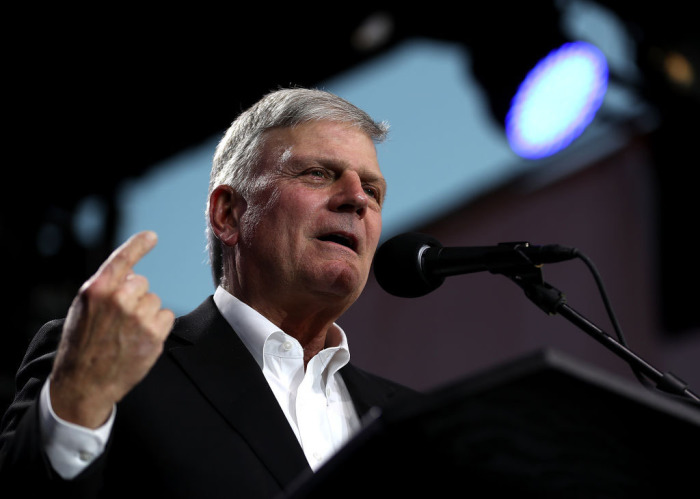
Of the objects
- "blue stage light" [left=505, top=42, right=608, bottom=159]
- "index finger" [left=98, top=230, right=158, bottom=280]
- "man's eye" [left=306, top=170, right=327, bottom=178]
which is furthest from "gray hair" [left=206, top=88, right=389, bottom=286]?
"blue stage light" [left=505, top=42, right=608, bottom=159]

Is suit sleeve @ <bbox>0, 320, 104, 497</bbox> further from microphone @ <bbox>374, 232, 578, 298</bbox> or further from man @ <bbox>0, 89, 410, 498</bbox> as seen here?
microphone @ <bbox>374, 232, 578, 298</bbox>

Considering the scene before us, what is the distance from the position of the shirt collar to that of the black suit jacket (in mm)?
124

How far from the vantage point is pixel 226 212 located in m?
2.29

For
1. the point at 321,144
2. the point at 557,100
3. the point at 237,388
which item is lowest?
the point at 557,100

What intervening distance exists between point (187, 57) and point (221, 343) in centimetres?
234

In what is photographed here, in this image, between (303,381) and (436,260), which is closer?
(436,260)

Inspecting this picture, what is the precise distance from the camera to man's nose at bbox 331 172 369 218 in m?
2.09

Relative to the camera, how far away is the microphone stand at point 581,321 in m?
1.55

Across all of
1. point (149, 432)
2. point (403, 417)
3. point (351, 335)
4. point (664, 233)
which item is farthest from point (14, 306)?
point (403, 417)

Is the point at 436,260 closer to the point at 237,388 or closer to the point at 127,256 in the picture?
the point at 237,388

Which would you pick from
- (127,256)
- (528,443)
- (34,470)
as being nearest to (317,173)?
(127,256)

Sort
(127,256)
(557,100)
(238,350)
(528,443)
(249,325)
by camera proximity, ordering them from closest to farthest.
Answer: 1. (528,443)
2. (127,256)
3. (238,350)
4. (249,325)
5. (557,100)

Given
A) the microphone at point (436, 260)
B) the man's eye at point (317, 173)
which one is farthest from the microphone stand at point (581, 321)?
the man's eye at point (317, 173)

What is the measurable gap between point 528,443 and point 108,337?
59 centimetres
